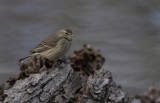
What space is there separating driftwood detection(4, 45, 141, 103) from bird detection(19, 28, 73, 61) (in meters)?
0.24

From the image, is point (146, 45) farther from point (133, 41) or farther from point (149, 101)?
point (149, 101)

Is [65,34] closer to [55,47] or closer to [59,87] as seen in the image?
[55,47]

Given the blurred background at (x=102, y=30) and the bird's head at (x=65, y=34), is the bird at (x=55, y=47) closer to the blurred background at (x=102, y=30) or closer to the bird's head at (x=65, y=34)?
the bird's head at (x=65, y=34)

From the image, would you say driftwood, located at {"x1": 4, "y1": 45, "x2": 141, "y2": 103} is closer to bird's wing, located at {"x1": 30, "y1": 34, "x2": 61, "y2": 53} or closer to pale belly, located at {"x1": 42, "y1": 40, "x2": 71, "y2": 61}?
pale belly, located at {"x1": 42, "y1": 40, "x2": 71, "y2": 61}

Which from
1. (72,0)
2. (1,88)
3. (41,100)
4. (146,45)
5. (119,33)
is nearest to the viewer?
(41,100)

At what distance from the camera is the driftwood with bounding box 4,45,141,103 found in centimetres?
609

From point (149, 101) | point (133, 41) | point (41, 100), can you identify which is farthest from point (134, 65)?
point (41, 100)

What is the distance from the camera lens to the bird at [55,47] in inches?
290

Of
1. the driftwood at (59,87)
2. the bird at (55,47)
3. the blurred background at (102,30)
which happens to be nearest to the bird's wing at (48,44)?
the bird at (55,47)

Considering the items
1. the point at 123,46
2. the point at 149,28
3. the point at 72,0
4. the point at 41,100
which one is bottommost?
the point at 41,100

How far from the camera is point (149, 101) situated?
8008 mm

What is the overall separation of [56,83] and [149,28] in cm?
679

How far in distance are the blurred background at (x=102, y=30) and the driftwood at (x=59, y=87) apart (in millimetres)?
2839

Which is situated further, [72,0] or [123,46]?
[72,0]
